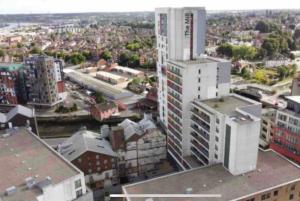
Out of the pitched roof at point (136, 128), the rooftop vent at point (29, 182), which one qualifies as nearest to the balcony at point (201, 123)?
the pitched roof at point (136, 128)

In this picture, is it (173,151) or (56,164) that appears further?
(173,151)

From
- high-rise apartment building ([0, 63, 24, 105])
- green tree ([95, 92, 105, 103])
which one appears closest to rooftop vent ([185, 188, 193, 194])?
green tree ([95, 92, 105, 103])

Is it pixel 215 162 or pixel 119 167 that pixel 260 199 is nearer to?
pixel 215 162

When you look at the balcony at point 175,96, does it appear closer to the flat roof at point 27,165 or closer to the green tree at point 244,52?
the flat roof at point 27,165

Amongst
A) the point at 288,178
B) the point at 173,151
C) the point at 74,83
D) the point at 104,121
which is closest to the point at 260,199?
the point at 288,178

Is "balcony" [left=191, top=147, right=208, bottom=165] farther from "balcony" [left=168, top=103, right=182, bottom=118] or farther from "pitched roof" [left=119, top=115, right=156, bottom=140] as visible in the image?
A: "pitched roof" [left=119, top=115, right=156, bottom=140]

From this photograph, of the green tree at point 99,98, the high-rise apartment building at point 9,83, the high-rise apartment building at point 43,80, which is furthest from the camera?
the green tree at point 99,98

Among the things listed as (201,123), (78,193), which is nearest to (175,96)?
(201,123)
